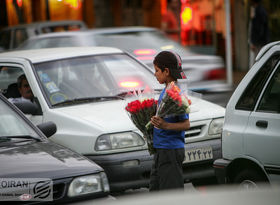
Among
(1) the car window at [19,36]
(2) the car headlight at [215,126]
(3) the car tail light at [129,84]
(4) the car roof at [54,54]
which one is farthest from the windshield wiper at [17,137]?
(1) the car window at [19,36]

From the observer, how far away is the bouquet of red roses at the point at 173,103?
5.84m

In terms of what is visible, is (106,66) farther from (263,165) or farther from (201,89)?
(201,89)

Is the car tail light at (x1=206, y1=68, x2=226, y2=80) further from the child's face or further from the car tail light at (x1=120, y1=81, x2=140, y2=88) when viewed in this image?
→ the child's face

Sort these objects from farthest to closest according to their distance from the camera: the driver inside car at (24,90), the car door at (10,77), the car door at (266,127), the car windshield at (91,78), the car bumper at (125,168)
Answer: the car door at (10,77)
the driver inside car at (24,90)
the car windshield at (91,78)
the car bumper at (125,168)
the car door at (266,127)

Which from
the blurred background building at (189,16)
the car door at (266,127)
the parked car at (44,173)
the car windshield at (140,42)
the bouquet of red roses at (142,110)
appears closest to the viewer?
the parked car at (44,173)

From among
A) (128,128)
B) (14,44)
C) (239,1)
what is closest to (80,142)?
(128,128)

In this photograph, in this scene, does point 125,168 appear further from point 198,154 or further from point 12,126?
point 12,126

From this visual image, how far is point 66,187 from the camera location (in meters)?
5.23

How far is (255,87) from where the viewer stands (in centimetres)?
614

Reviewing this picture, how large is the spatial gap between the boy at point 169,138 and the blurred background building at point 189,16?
49.5ft

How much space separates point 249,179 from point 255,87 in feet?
2.40

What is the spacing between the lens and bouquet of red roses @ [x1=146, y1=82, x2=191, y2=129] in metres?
5.84

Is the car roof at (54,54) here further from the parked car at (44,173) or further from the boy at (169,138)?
the boy at (169,138)

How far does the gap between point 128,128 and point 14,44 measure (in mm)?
13384
